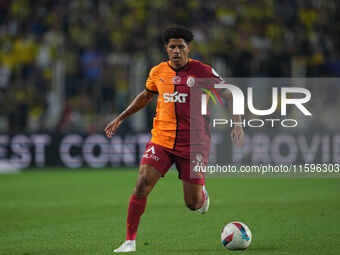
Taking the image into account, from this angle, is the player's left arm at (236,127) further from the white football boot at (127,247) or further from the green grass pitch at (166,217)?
the white football boot at (127,247)

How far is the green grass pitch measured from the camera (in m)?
6.64

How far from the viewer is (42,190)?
13.2 metres

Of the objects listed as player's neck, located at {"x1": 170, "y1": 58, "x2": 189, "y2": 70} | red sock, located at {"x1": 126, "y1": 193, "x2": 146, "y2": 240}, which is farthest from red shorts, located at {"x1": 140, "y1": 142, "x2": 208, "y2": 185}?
player's neck, located at {"x1": 170, "y1": 58, "x2": 189, "y2": 70}

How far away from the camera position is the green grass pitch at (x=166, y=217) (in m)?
6.64

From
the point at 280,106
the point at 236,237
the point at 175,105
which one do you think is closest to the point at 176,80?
the point at 175,105

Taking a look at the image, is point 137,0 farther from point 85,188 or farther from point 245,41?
point 85,188

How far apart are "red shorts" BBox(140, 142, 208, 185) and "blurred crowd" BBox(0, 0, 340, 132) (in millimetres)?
10925

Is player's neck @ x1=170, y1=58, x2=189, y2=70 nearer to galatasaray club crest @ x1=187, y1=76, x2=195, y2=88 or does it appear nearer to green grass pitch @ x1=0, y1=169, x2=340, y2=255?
galatasaray club crest @ x1=187, y1=76, x2=195, y2=88

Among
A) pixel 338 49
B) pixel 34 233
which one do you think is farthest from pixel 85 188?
pixel 338 49

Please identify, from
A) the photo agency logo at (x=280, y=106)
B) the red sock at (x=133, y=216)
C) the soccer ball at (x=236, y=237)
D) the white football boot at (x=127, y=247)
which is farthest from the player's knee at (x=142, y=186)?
the photo agency logo at (x=280, y=106)

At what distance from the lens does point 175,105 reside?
259 inches

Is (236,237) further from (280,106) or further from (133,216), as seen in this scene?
(280,106)

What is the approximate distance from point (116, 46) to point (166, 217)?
1053 cm

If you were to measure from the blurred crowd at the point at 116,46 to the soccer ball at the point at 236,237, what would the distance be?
11.4 metres
